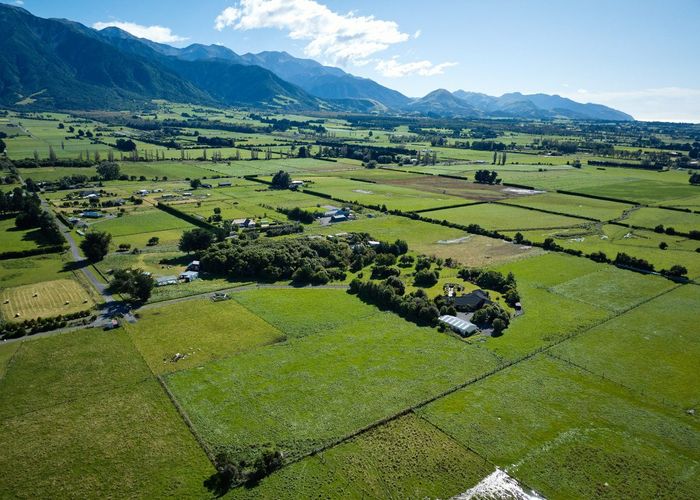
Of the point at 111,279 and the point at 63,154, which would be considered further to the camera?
the point at 63,154

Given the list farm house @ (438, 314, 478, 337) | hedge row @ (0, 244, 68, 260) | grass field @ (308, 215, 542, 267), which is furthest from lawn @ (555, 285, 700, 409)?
hedge row @ (0, 244, 68, 260)

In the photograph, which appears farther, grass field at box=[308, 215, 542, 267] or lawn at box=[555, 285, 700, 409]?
grass field at box=[308, 215, 542, 267]

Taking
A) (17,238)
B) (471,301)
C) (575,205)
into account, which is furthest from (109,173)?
(575,205)

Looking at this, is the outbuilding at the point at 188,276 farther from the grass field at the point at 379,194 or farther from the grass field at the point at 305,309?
the grass field at the point at 379,194

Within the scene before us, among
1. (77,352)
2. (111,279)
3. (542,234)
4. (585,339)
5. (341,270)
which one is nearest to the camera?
(77,352)

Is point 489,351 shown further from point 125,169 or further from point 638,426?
point 125,169

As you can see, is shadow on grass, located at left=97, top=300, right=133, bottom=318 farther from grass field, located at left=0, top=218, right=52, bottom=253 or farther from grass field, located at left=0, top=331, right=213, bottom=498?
grass field, located at left=0, top=218, right=52, bottom=253

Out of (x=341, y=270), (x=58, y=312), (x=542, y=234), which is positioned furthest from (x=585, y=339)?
(x=58, y=312)
